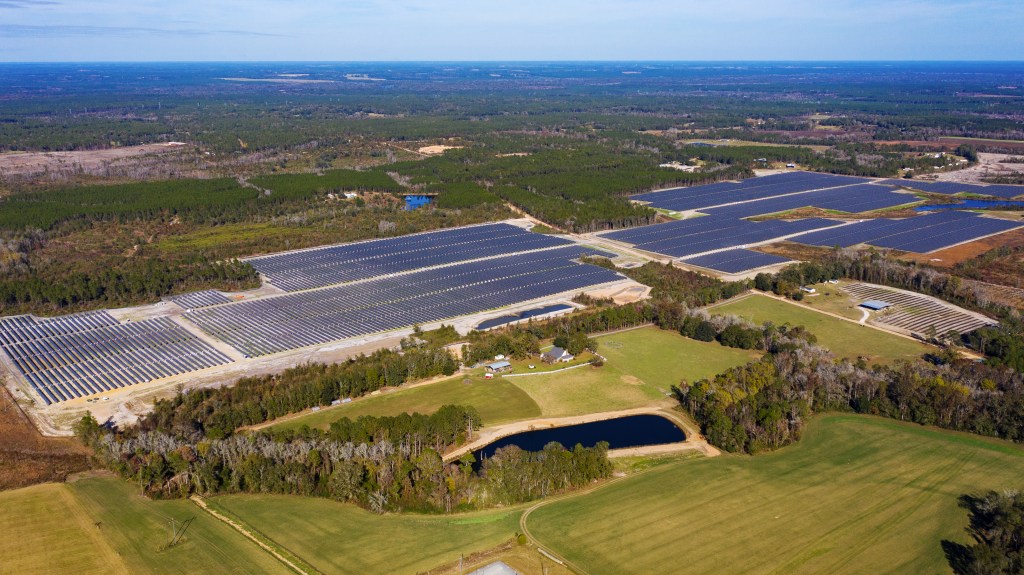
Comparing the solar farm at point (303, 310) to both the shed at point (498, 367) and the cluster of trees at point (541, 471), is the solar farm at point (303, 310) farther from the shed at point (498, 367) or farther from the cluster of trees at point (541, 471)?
the cluster of trees at point (541, 471)

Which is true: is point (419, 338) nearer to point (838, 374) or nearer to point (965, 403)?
point (838, 374)

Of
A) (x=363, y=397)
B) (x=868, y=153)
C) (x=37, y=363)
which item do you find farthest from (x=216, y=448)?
(x=868, y=153)

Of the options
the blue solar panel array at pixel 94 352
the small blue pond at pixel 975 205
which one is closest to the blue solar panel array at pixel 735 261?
the small blue pond at pixel 975 205

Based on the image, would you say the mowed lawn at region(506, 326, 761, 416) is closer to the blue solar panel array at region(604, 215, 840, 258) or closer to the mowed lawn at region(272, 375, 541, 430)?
the mowed lawn at region(272, 375, 541, 430)

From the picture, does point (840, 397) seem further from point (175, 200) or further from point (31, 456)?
point (175, 200)

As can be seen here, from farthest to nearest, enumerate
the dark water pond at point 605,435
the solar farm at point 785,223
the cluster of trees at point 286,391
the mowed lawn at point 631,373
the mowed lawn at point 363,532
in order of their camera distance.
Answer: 1. the solar farm at point 785,223
2. the mowed lawn at point 631,373
3. the cluster of trees at point 286,391
4. the dark water pond at point 605,435
5. the mowed lawn at point 363,532

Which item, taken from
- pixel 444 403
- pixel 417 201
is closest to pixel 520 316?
pixel 444 403
